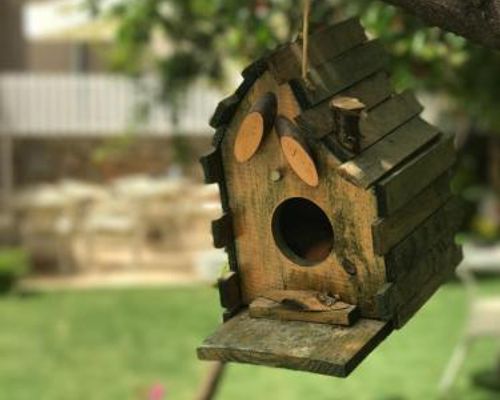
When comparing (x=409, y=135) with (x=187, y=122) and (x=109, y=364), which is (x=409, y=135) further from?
(x=187, y=122)

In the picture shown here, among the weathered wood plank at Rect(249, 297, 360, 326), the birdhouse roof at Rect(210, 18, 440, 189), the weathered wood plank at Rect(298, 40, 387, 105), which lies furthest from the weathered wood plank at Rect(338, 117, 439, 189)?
the weathered wood plank at Rect(249, 297, 360, 326)

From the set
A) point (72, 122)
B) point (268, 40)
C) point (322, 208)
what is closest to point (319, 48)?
Answer: point (322, 208)

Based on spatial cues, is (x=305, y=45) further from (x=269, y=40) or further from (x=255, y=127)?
(x=269, y=40)

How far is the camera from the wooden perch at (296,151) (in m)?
1.71

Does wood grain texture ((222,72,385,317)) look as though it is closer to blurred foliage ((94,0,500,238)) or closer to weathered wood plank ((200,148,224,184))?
weathered wood plank ((200,148,224,184))

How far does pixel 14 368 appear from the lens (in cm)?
662

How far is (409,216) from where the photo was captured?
1.82 m

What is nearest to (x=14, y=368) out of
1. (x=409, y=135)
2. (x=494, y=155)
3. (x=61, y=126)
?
(x=409, y=135)

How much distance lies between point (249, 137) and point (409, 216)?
13.6 inches

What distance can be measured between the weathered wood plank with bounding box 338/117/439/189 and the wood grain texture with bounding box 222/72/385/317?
45 mm

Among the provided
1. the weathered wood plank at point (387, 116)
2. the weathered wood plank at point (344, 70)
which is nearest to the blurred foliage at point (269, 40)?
the weathered wood plank at point (344, 70)

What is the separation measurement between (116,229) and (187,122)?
2209 millimetres

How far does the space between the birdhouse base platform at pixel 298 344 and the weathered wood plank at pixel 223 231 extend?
0.19 metres

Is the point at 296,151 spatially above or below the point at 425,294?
above
